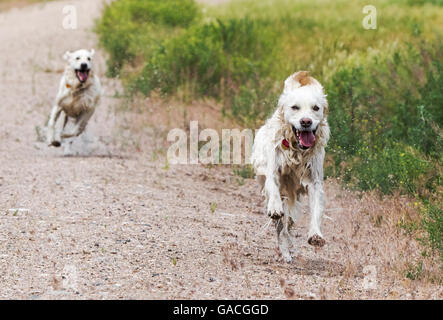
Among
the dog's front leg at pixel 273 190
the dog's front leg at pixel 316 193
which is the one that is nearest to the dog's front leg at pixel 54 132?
the dog's front leg at pixel 273 190

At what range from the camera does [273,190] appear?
251 inches

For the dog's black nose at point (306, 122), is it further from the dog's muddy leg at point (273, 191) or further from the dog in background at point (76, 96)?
the dog in background at point (76, 96)

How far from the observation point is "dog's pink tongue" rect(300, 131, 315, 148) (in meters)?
6.17

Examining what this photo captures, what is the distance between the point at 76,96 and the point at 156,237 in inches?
187

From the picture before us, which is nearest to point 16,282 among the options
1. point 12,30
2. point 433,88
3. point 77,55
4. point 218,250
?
point 218,250

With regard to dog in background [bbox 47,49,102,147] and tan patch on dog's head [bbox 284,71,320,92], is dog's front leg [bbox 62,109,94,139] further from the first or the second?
tan patch on dog's head [bbox 284,71,320,92]

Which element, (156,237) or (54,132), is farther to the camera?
(54,132)

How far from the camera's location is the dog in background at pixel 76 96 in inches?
428

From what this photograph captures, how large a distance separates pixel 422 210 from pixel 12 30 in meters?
15.5

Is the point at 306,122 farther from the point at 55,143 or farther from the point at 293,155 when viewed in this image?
the point at 55,143

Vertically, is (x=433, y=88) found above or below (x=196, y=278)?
above

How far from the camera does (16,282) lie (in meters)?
5.49

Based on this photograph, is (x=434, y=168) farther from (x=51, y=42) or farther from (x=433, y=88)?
(x=51, y=42)

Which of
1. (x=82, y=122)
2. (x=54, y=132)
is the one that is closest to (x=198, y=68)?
(x=82, y=122)
